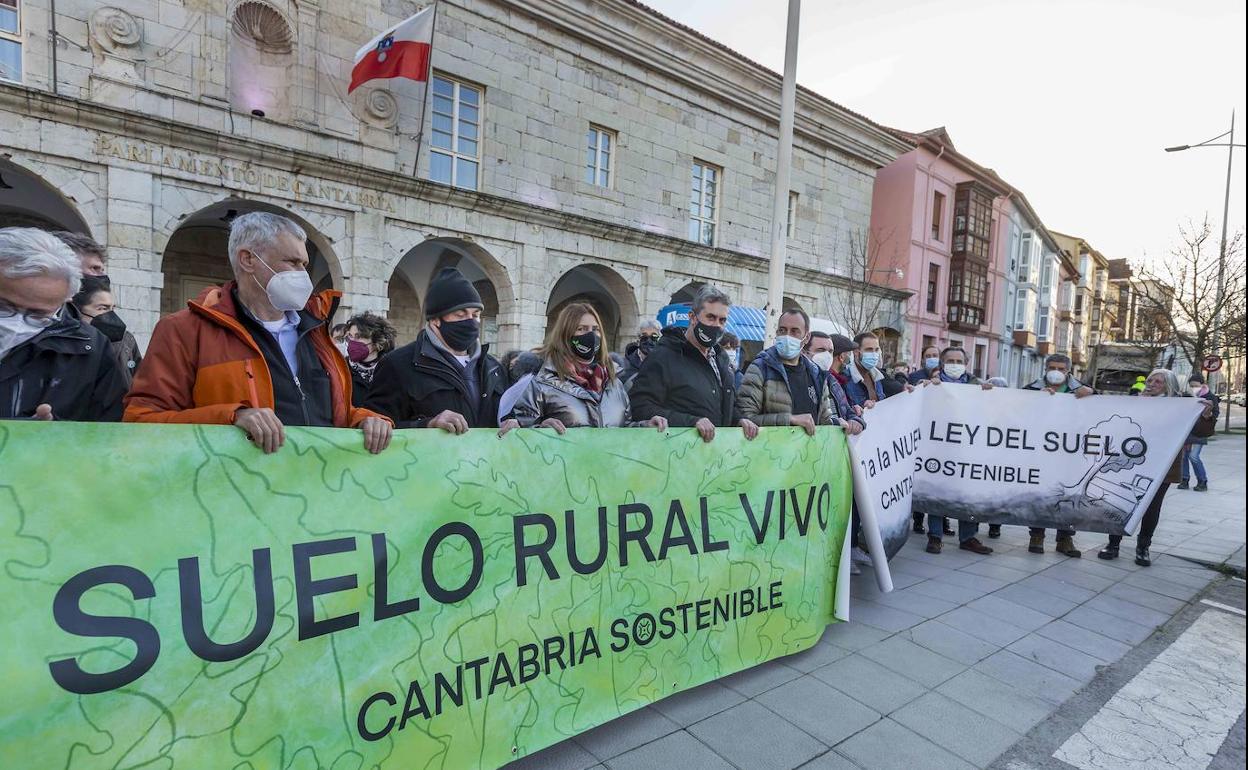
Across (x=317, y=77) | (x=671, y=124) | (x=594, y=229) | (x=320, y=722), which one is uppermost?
(x=671, y=124)

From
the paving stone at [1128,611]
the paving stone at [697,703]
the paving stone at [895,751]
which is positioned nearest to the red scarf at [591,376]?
the paving stone at [697,703]

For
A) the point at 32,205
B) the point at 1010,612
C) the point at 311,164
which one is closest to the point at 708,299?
the point at 1010,612

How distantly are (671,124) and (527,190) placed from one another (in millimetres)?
4397

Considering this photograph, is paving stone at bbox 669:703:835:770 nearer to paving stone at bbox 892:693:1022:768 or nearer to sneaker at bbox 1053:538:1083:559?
paving stone at bbox 892:693:1022:768

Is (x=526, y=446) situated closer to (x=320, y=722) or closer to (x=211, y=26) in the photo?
(x=320, y=722)

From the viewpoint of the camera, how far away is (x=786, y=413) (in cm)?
393

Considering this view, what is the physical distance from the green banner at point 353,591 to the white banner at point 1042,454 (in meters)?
2.91

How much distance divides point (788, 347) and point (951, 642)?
1.97 metres

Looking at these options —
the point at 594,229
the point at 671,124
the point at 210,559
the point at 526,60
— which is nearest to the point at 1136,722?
the point at 210,559

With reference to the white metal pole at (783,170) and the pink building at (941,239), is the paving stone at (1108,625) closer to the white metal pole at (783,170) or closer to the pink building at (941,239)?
the white metal pole at (783,170)

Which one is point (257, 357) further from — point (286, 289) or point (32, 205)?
point (32, 205)

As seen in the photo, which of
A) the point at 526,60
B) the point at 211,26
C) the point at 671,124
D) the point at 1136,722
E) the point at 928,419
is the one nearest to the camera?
the point at 1136,722

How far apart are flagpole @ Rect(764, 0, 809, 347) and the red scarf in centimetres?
664

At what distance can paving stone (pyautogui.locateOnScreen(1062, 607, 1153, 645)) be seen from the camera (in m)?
3.83
